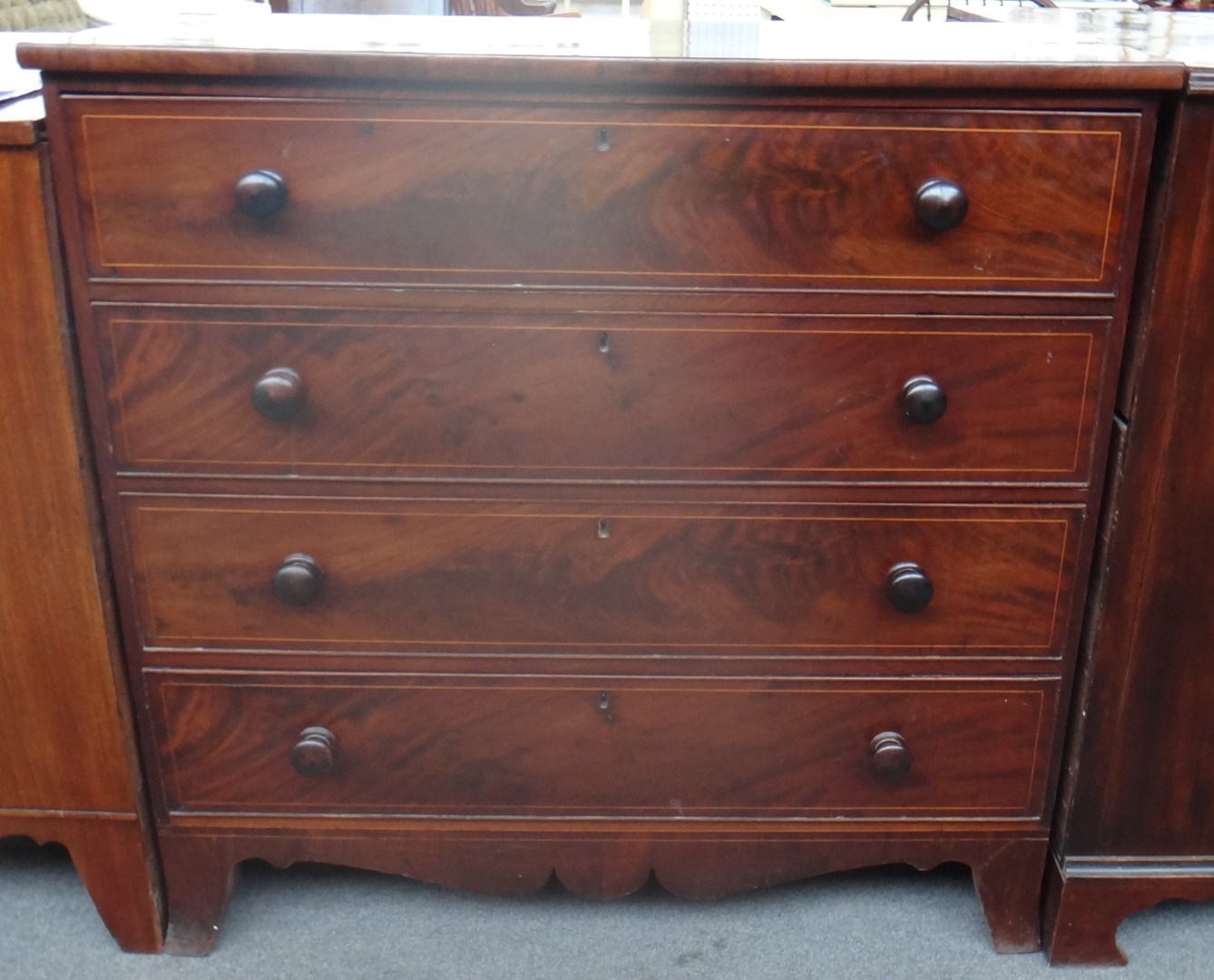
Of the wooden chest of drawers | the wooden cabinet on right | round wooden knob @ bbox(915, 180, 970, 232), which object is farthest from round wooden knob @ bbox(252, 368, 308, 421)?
the wooden cabinet on right

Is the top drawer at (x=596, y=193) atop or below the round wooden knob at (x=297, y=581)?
atop

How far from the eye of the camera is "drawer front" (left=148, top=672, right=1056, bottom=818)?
3.97 ft

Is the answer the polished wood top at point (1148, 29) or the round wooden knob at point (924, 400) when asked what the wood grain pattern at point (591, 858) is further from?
the polished wood top at point (1148, 29)

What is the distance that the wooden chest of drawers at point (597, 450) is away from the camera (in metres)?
1.01

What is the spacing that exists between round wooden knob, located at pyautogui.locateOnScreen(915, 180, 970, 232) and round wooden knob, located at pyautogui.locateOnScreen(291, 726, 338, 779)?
2.61ft

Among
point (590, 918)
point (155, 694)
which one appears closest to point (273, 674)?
point (155, 694)

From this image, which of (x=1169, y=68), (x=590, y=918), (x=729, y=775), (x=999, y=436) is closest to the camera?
(x=1169, y=68)

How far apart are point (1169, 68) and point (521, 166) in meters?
0.56

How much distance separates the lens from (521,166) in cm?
102

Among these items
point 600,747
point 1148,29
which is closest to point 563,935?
point 600,747

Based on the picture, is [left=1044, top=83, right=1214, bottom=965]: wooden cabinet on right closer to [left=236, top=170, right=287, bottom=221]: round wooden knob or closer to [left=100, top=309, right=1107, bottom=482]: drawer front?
[left=100, top=309, right=1107, bottom=482]: drawer front

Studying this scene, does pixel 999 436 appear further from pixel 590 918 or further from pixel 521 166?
pixel 590 918

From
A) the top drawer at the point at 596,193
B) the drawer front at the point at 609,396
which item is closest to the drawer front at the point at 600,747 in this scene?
the drawer front at the point at 609,396

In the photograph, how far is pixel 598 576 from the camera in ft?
3.82
